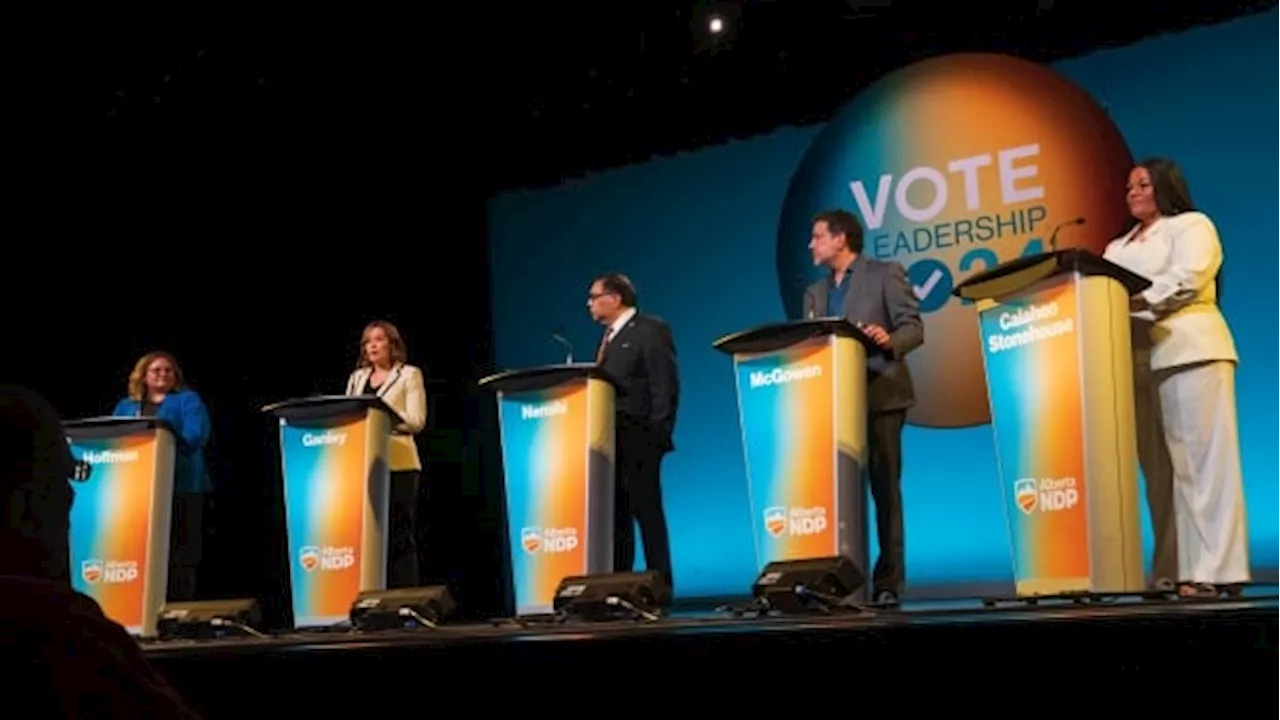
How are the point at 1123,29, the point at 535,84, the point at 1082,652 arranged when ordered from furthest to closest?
the point at 535,84, the point at 1123,29, the point at 1082,652

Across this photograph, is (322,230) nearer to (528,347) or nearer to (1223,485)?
(528,347)

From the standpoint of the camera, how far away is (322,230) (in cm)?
738

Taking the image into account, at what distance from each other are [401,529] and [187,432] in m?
0.90

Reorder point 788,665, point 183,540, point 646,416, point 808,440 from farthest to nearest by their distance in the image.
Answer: point 183,540 → point 646,416 → point 808,440 → point 788,665

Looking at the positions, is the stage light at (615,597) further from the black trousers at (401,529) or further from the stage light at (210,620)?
the black trousers at (401,529)

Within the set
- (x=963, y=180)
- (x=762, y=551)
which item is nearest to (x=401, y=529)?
(x=762, y=551)

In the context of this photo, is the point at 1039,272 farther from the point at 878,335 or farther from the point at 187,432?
the point at 187,432

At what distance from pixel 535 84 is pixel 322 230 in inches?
53.0

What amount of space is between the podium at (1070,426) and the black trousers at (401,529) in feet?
8.57

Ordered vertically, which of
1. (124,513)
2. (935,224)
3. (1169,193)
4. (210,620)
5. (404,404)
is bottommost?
(210,620)

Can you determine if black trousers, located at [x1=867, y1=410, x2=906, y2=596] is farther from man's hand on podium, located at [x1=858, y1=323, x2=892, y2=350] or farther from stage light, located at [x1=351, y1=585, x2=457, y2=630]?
stage light, located at [x1=351, y1=585, x2=457, y2=630]

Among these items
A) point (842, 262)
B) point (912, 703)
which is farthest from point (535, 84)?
point (912, 703)

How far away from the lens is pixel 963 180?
612cm

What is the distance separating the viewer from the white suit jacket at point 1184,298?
4.22 meters
